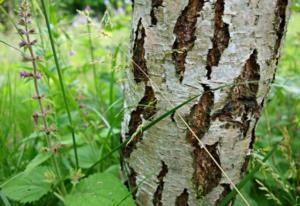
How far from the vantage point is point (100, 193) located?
1146 millimetres

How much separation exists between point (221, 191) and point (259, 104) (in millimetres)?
236

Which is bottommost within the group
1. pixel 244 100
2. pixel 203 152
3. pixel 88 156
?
pixel 88 156

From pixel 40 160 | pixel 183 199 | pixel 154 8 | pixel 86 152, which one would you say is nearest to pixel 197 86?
pixel 154 8

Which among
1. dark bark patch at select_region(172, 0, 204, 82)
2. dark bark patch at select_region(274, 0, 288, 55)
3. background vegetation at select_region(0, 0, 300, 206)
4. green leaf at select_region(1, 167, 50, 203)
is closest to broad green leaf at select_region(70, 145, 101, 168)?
background vegetation at select_region(0, 0, 300, 206)

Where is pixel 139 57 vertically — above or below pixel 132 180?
above

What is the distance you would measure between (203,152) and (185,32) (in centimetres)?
29

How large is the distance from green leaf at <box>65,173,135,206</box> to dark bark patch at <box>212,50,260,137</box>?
11.2 inches

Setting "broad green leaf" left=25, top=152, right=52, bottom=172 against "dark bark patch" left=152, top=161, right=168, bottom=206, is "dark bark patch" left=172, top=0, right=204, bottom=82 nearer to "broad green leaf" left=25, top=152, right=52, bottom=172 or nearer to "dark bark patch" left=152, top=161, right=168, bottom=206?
"dark bark patch" left=152, top=161, right=168, bottom=206

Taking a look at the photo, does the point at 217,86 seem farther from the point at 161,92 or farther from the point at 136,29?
the point at 136,29

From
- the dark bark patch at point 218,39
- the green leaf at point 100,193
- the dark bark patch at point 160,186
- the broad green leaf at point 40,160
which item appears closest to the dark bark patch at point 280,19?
the dark bark patch at point 218,39

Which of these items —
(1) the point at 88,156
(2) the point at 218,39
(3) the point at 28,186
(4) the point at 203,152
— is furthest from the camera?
(1) the point at 88,156

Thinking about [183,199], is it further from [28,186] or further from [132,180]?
[28,186]

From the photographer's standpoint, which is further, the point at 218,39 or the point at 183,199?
the point at 183,199

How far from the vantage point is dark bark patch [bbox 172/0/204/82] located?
1.00 metres
